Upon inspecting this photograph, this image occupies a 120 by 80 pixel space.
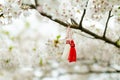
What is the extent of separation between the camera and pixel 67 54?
226cm

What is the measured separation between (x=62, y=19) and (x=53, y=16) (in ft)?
0.24

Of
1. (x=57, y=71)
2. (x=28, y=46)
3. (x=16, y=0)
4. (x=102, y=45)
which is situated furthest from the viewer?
(x=57, y=71)

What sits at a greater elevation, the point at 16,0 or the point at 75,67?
the point at 16,0

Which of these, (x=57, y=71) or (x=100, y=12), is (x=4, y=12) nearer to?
(x=100, y=12)

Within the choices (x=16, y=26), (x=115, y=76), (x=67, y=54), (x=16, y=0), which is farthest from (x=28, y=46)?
(x=16, y=0)

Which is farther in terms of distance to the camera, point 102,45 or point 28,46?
point 28,46

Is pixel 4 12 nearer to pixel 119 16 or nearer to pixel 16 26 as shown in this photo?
pixel 119 16

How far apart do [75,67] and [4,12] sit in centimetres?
267

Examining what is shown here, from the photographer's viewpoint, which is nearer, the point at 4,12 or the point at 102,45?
the point at 4,12

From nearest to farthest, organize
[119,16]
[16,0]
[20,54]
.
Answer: [16,0] < [119,16] < [20,54]

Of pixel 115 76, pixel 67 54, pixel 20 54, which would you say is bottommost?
pixel 115 76

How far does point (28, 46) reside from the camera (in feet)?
12.1

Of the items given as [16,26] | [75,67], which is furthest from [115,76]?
[75,67]

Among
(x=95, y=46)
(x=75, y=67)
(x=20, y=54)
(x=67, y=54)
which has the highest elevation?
(x=67, y=54)
